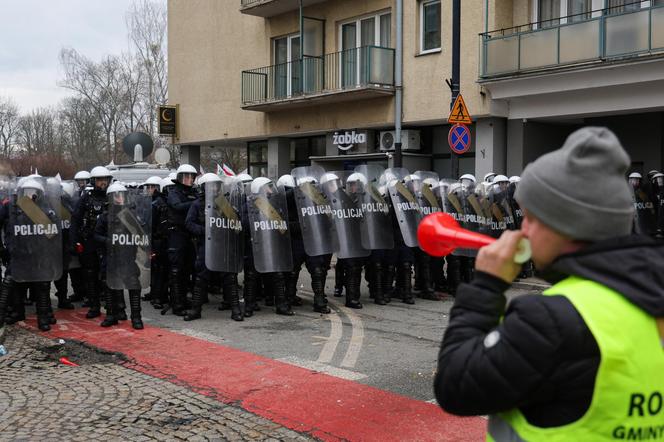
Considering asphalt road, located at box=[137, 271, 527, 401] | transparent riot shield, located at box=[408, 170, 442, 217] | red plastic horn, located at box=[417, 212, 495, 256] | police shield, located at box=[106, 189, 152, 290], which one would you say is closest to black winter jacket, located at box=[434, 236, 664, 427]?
red plastic horn, located at box=[417, 212, 495, 256]

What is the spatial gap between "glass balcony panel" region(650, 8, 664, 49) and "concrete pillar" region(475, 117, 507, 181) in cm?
437

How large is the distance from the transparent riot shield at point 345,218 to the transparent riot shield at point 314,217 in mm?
78

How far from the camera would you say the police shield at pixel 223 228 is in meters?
9.39

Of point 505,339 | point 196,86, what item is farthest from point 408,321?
point 196,86

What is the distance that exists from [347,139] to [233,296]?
510 inches

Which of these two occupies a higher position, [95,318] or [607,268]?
[607,268]

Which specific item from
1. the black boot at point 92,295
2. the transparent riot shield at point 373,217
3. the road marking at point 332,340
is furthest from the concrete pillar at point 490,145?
the black boot at point 92,295

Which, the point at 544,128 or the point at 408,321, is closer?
the point at 408,321

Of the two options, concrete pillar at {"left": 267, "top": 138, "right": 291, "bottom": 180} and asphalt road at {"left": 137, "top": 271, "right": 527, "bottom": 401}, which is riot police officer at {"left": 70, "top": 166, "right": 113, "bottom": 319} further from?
concrete pillar at {"left": 267, "top": 138, "right": 291, "bottom": 180}

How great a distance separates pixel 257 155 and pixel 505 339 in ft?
85.0

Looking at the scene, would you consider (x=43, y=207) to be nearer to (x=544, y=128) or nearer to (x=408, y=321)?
(x=408, y=321)

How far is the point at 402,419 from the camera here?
5.29 metres

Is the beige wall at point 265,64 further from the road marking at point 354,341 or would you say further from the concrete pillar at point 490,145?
the road marking at point 354,341

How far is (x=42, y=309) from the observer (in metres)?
8.96
